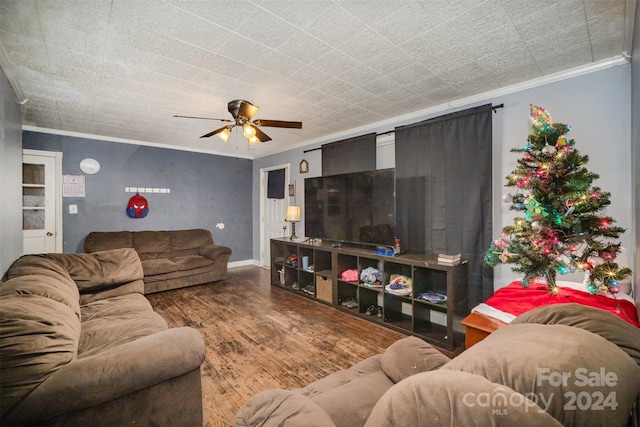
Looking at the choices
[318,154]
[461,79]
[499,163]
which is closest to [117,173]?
[318,154]

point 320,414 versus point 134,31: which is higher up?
point 134,31

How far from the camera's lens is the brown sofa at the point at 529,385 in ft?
1.72

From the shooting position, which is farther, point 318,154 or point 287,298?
point 318,154

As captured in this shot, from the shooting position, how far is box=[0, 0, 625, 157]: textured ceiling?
1.67m

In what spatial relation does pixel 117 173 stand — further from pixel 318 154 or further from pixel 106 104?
pixel 318 154

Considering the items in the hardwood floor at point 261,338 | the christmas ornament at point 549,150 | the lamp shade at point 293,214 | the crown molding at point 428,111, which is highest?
the crown molding at point 428,111

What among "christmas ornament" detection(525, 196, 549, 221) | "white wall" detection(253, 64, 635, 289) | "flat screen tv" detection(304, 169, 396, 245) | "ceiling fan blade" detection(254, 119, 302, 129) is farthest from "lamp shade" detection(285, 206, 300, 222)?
"christmas ornament" detection(525, 196, 549, 221)

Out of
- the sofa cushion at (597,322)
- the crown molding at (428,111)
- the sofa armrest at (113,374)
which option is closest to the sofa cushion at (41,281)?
the sofa armrest at (113,374)

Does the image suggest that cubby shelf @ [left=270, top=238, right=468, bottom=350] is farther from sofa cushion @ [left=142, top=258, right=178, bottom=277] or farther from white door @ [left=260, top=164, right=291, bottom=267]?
sofa cushion @ [left=142, top=258, right=178, bottom=277]

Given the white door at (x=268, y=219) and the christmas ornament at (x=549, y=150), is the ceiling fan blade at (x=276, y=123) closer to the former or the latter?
the christmas ornament at (x=549, y=150)

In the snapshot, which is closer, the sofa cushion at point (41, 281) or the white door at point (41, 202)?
the sofa cushion at point (41, 281)

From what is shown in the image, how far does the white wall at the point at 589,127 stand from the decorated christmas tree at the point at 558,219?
614 mm

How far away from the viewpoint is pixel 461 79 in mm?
2541

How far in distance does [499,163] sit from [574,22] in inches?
47.9
